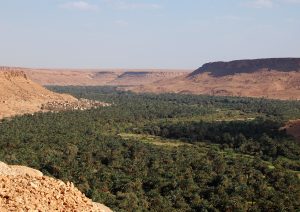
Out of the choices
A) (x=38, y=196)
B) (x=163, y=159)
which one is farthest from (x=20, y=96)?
(x=38, y=196)

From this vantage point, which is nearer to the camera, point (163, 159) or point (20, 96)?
point (163, 159)

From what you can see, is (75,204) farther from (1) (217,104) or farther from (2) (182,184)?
(1) (217,104)

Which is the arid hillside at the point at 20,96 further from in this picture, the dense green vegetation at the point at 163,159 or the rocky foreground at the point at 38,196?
the rocky foreground at the point at 38,196

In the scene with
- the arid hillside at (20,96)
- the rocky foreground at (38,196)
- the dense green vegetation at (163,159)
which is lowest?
the dense green vegetation at (163,159)

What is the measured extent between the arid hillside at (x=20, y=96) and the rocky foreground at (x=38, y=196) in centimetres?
10300

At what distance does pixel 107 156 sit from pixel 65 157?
20.1 ft

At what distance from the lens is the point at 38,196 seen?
20.5 meters

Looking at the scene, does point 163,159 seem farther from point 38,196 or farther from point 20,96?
point 20,96

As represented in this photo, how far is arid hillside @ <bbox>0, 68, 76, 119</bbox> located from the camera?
131913 mm

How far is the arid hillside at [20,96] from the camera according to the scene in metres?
132

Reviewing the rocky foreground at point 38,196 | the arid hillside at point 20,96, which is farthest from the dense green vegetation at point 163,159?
the rocky foreground at point 38,196

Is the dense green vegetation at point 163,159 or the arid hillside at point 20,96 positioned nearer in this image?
the dense green vegetation at point 163,159

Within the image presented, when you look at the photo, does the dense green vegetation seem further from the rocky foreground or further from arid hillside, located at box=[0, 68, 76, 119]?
the rocky foreground

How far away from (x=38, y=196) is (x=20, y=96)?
129511mm
